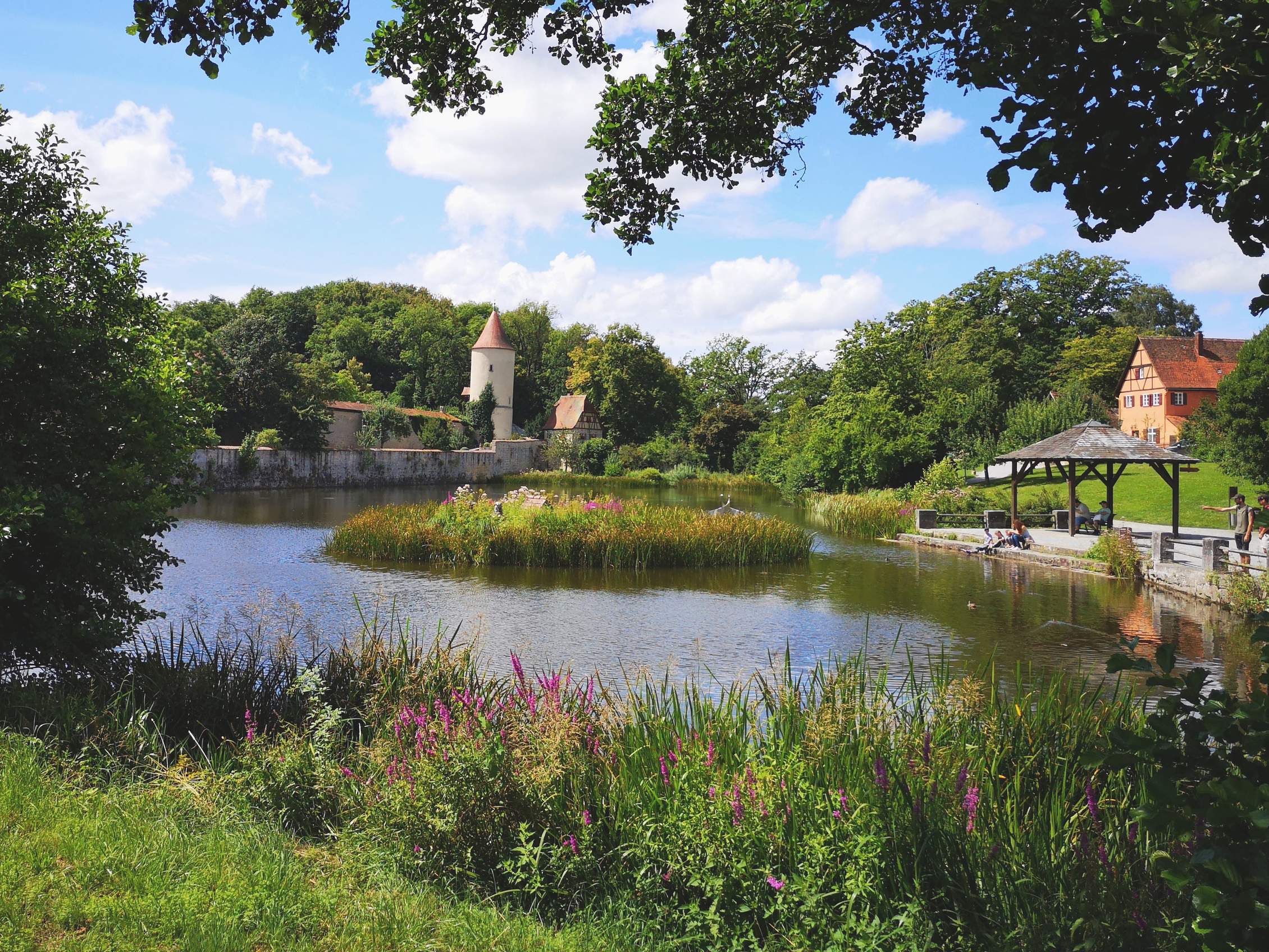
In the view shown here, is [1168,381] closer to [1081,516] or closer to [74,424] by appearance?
[1081,516]

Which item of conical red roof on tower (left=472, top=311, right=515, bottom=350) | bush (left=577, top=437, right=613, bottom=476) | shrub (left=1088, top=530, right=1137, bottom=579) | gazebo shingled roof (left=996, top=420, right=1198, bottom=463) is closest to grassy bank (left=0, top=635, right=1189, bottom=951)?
shrub (left=1088, top=530, right=1137, bottom=579)

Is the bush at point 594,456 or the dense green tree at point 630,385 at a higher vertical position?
the dense green tree at point 630,385

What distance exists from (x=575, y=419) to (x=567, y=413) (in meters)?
2.28

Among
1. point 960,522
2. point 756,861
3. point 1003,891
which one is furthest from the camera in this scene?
point 960,522

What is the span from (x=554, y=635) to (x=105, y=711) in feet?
24.3

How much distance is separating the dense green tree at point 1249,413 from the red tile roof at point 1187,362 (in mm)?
25903

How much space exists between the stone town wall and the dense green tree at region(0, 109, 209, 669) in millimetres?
31947

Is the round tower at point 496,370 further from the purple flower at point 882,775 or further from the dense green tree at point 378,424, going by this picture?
the purple flower at point 882,775

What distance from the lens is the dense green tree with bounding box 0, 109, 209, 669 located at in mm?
6996

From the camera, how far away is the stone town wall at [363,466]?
151 ft

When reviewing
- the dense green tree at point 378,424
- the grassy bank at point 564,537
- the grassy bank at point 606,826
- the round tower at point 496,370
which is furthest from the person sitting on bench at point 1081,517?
the round tower at point 496,370

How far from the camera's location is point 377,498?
4428cm

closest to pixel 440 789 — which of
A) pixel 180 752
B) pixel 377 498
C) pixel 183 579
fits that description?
pixel 180 752

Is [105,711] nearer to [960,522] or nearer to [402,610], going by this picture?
[402,610]
